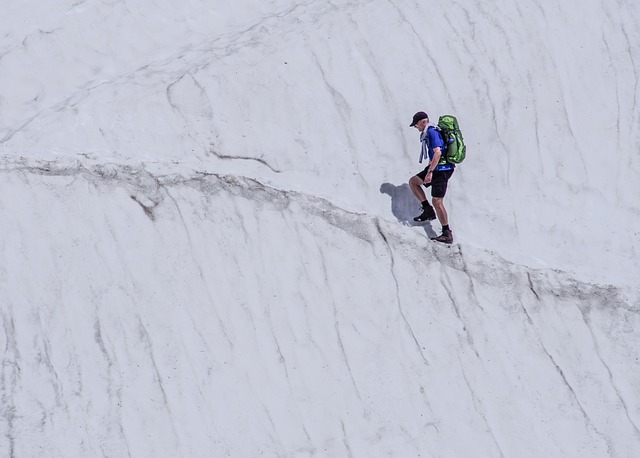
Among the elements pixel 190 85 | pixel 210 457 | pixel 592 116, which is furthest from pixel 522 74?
pixel 210 457

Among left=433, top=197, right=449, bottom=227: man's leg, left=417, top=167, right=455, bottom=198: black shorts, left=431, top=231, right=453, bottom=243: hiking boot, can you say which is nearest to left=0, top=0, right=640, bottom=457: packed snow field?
left=431, top=231, right=453, bottom=243: hiking boot

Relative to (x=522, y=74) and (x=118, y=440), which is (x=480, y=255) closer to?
(x=522, y=74)

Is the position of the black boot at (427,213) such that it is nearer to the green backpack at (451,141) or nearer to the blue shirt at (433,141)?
the blue shirt at (433,141)

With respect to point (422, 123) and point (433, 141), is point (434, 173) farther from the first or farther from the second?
point (422, 123)

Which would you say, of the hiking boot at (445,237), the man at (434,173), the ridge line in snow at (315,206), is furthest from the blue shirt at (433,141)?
the ridge line in snow at (315,206)

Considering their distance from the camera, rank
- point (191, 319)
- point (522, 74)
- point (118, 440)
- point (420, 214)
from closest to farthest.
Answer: point (118, 440), point (191, 319), point (420, 214), point (522, 74)

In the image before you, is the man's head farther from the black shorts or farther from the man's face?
the black shorts
